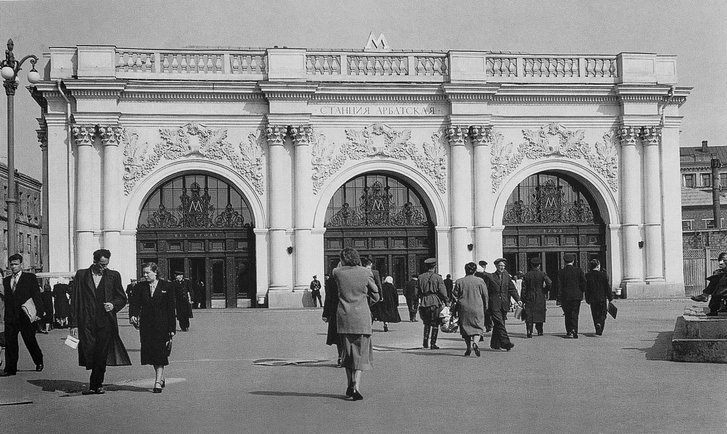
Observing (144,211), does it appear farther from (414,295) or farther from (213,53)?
(414,295)

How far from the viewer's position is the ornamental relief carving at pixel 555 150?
37.6 meters

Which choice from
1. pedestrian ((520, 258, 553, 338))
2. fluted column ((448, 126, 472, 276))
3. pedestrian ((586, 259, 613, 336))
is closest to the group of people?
pedestrian ((520, 258, 553, 338))

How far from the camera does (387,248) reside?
3756cm

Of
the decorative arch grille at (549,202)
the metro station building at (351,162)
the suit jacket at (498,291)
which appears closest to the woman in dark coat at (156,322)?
the suit jacket at (498,291)

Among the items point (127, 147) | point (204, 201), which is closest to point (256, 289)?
point (204, 201)

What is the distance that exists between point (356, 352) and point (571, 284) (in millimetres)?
9928

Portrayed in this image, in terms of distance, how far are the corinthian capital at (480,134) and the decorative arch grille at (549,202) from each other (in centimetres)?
275

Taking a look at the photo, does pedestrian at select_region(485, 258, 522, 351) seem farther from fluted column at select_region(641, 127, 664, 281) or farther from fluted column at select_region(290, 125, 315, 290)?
fluted column at select_region(641, 127, 664, 281)

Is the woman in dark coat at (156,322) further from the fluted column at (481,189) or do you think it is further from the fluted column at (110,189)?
the fluted column at (481,189)

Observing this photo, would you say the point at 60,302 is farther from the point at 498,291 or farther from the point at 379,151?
the point at 379,151

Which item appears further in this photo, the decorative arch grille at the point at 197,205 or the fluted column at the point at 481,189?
the fluted column at the point at 481,189

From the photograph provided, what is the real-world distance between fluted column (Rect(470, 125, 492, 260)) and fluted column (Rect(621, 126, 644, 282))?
220 inches

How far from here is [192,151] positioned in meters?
36.0

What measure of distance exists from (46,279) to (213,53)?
11245 millimetres
